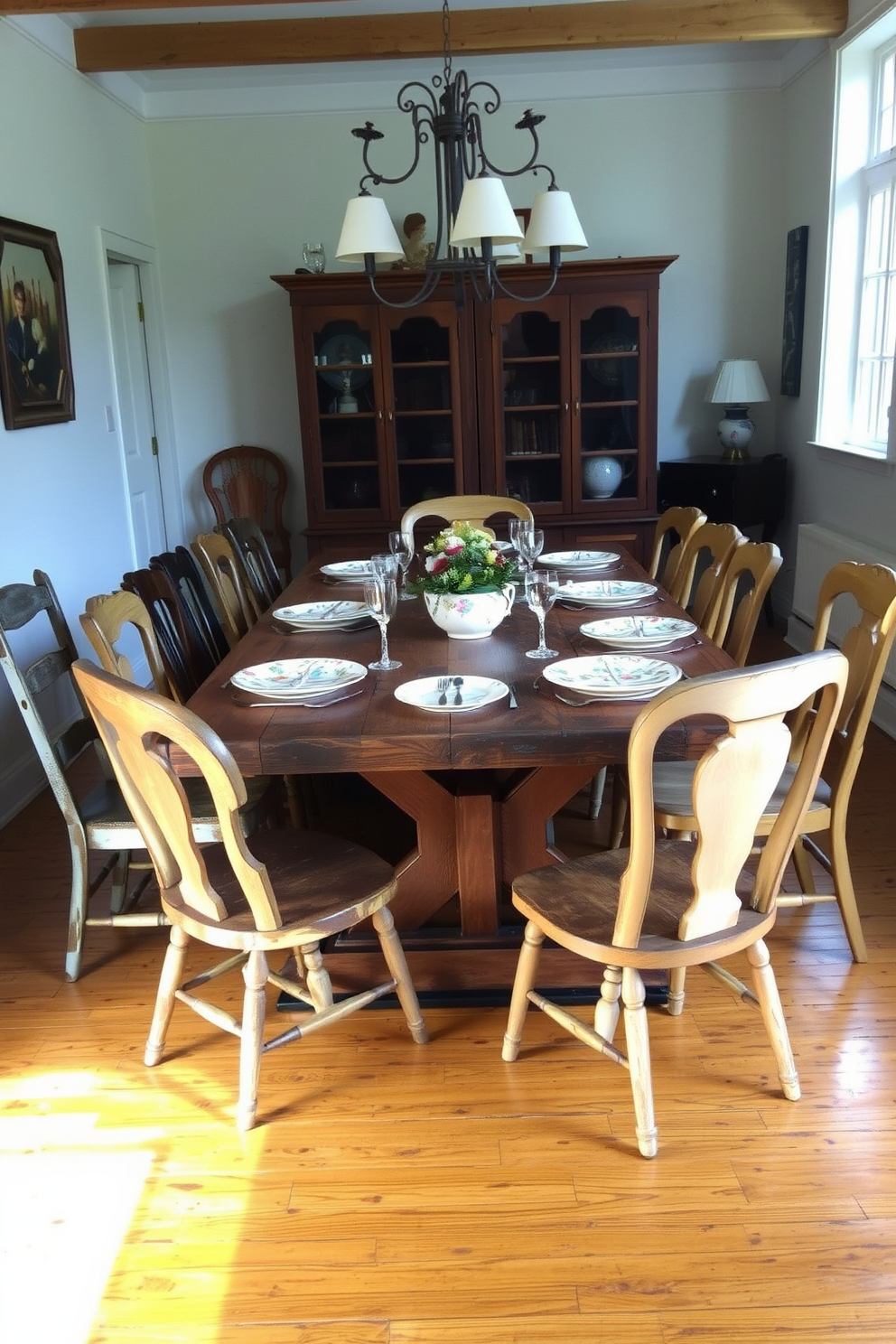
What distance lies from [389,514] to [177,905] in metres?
3.34

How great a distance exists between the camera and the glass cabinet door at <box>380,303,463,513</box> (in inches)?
191

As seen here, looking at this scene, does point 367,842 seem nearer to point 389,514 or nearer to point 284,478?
point 389,514

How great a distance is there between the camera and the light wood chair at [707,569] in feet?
9.27

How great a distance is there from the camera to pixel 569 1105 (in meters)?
1.93

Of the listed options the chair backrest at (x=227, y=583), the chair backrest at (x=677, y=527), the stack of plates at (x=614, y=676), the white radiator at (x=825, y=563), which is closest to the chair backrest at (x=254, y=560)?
the chair backrest at (x=227, y=583)

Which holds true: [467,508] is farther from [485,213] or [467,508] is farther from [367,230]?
[485,213]

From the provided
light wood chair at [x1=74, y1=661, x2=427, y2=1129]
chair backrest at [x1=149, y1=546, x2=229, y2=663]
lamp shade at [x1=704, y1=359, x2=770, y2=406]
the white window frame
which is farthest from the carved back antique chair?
lamp shade at [x1=704, y1=359, x2=770, y2=406]

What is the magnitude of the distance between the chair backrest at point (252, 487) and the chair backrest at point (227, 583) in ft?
6.80

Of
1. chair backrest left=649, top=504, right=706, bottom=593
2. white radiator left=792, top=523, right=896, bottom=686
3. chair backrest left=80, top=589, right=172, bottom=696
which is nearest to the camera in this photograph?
chair backrest left=80, top=589, right=172, bottom=696

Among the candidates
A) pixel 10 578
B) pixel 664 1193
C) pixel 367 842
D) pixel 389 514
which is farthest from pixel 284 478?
pixel 664 1193

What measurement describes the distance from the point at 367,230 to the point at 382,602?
37.5 inches

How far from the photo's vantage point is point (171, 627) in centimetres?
276

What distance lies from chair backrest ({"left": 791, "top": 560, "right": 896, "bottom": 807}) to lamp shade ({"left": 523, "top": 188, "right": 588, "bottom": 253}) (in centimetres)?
105

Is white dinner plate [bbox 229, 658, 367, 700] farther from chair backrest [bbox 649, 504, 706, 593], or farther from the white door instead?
the white door
